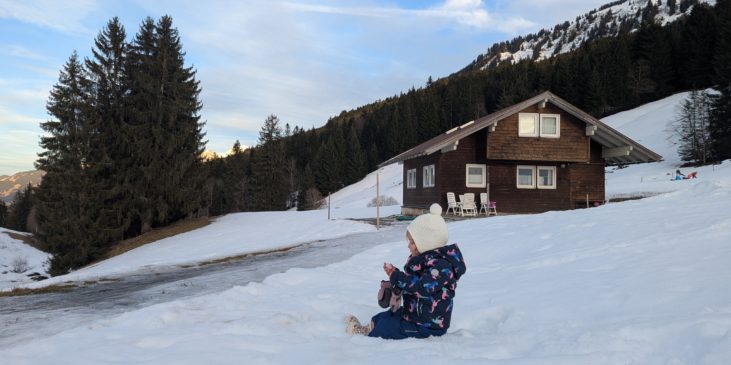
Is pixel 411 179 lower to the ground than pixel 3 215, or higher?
higher

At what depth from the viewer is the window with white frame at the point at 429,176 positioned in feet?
82.6

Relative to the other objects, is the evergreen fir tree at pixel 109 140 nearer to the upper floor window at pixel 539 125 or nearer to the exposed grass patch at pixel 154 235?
the exposed grass patch at pixel 154 235

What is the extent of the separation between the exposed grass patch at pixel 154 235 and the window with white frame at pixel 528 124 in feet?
61.9

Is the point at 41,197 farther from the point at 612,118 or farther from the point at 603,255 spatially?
the point at 612,118

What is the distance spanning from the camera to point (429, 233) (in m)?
4.41

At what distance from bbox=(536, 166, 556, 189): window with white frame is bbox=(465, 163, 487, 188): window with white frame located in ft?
9.68

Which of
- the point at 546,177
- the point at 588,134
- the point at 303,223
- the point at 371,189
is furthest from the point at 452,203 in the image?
the point at 371,189

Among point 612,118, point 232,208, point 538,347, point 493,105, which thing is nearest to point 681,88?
point 612,118

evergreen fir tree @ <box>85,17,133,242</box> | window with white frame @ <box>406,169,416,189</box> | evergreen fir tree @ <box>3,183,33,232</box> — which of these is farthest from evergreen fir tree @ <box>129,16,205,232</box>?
evergreen fir tree @ <box>3,183,33,232</box>

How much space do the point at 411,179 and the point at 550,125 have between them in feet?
28.8

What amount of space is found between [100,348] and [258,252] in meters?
9.29

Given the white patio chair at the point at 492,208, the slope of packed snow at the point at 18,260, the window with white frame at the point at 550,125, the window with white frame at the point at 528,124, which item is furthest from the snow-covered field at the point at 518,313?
the slope of packed snow at the point at 18,260

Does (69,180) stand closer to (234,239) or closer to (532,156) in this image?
(234,239)

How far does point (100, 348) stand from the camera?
13.4 ft
